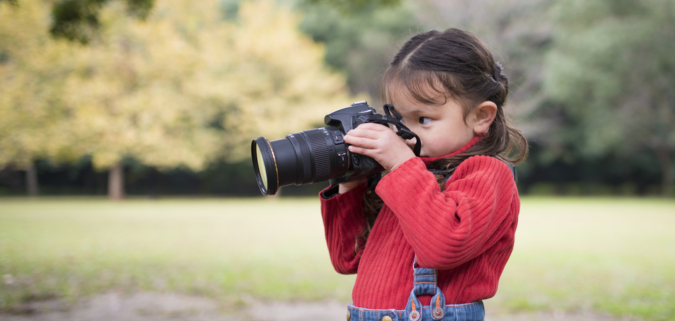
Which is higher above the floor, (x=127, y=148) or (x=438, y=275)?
(x=127, y=148)

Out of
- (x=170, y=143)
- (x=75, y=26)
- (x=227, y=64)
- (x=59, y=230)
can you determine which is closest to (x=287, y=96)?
(x=227, y=64)

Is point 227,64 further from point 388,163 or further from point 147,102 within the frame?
point 388,163

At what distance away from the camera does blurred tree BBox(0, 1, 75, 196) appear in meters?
17.8

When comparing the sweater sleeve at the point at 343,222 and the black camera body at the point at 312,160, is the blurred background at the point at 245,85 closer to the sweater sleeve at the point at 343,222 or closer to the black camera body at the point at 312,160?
the sweater sleeve at the point at 343,222

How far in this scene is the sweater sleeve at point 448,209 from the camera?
1.32 metres

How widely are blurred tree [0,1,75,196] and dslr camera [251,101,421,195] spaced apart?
60.4ft

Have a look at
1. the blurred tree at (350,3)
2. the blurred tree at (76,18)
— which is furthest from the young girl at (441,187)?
the blurred tree at (350,3)

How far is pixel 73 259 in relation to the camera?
702 cm

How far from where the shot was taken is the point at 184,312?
4301 mm

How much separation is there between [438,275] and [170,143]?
20.7 meters

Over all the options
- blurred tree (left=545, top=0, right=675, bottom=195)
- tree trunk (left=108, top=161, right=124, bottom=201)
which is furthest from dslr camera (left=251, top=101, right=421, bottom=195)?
tree trunk (left=108, top=161, right=124, bottom=201)

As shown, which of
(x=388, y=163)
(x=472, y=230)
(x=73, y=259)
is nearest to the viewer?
(x=472, y=230)

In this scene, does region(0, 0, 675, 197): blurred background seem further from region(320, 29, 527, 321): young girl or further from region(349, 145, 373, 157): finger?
region(349, 145, 373, 157): finger

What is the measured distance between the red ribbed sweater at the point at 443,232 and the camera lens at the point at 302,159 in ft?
0.64
